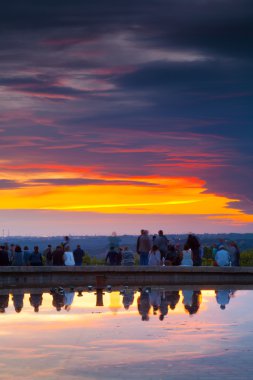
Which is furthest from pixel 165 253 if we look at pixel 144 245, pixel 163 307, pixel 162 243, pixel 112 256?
pixel 163 307

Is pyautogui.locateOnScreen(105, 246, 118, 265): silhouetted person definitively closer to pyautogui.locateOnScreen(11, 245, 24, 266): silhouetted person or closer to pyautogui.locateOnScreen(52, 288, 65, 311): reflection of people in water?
pyautogui.locateOnScreen(11, 245, 24, 266): silhouetted person

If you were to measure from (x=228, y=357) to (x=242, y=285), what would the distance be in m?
18.4

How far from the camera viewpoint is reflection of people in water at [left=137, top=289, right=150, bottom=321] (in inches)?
992

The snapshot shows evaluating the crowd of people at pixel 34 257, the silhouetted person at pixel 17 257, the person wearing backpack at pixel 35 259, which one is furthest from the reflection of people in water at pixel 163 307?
the silhouetted person at pixel 17 257

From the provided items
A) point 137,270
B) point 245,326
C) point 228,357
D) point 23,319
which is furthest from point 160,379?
point 137,270

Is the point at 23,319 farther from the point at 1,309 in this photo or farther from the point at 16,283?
the point at 16,283

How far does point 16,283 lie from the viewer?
36000 millimetres

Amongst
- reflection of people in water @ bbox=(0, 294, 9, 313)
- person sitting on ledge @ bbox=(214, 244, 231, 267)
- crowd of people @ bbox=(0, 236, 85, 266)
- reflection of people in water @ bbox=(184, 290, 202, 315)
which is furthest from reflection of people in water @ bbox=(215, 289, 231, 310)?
crowd of people @ bbox=(0, 236, 85, 266)

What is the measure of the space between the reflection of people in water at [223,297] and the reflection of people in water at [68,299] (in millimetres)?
4144

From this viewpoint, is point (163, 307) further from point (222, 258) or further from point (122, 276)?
point (222, 258)

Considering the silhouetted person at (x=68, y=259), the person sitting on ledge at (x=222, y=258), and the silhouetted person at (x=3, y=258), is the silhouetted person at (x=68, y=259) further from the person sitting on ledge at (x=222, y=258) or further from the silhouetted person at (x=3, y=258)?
the person sitting on ledge at (x=222, y=258)

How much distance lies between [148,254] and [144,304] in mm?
10188

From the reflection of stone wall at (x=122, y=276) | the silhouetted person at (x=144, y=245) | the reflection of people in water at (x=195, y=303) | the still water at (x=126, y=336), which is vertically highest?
the silhouetted person at (x=144, y=245)

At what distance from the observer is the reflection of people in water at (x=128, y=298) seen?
28.3 m
